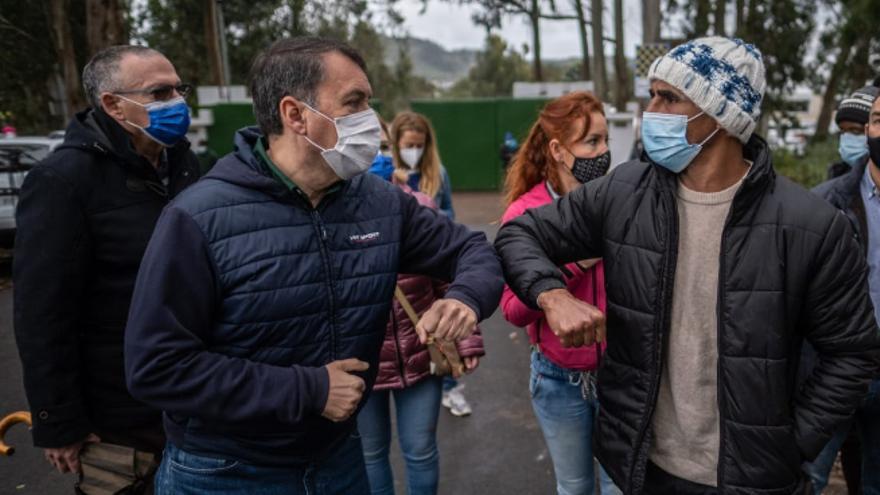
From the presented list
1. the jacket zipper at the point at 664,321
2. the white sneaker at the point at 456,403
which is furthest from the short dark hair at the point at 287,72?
the white sneaker at the point at 456,403

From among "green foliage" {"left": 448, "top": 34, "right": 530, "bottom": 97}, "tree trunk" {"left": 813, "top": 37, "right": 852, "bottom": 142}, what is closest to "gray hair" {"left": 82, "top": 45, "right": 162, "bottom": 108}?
"tree trunk" {"left": 813, "top": 37, "right": 852, "bottom": 142}

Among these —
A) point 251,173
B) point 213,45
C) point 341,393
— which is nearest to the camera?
point 341,393

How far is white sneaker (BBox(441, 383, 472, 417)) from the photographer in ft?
15.6

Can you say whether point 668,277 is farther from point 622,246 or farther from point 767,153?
point 767,153

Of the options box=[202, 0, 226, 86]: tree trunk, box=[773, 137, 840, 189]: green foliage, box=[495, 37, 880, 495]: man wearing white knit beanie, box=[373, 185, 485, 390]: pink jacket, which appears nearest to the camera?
box=[495, 37, 880, 495]: man wearing white knit beanie

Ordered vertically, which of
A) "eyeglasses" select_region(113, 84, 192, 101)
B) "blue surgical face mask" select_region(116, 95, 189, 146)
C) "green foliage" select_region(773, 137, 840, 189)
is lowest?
"green foliage" select_region(773, 137, 840, 189)

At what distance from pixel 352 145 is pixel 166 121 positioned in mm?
1105

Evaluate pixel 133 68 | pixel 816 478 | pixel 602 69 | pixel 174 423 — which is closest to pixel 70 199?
pixel 133 68

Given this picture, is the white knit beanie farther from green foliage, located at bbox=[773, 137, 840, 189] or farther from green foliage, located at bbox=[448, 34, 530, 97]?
green foliage, located at bbox=[448, 34, 530, 97]

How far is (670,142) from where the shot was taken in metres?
1.90

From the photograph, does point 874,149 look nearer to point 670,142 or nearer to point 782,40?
point 670,142

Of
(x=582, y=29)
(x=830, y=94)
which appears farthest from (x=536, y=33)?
(x=830, y=94)

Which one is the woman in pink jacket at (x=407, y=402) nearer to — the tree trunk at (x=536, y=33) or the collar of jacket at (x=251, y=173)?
the collar of jacket at (x=251, y=173)

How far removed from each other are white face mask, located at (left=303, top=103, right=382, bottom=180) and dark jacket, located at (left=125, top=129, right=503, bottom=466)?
88 millimetres
